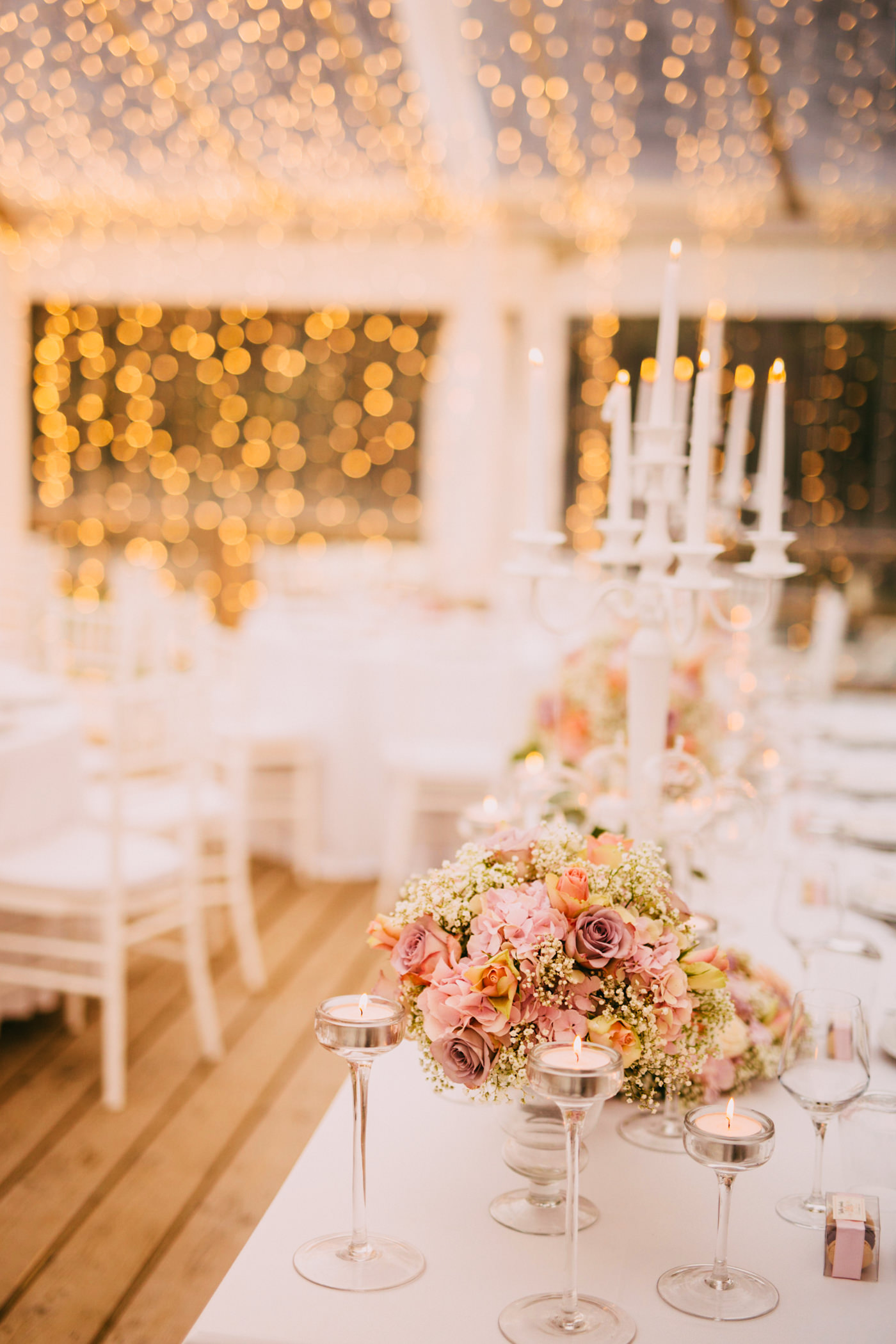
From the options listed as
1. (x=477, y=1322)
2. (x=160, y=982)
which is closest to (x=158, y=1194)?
(x=160, y=982)

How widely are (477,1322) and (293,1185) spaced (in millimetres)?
265

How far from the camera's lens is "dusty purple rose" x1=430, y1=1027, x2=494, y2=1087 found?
1.12 meters

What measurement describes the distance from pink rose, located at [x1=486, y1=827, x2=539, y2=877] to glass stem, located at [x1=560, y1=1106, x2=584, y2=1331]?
11.8 inches

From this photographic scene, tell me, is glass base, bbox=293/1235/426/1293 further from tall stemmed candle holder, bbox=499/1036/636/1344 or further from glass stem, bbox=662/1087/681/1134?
glass stem, bbox=662/1087/681/1134

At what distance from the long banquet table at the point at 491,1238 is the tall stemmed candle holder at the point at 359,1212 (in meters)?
0.02

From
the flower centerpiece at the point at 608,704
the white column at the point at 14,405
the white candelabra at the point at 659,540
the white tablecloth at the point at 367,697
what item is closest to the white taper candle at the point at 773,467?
the white candelabra at the point at 659,540

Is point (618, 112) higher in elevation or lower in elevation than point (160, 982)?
higher

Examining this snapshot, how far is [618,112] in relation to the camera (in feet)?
17.7

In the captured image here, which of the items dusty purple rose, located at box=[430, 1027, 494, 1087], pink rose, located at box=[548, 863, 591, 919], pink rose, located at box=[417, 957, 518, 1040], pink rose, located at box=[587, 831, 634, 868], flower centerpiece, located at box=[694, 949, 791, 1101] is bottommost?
flower centerpiece, located at box=[694, 949, 791, 1101]

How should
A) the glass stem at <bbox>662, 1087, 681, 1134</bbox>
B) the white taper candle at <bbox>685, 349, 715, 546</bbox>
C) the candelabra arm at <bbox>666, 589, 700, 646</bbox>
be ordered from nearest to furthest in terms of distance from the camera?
the glass stem at <bbox>662, 1087, 681, 1134</bbox>, the white taper candle at <bbox>685, 349, 715, 546</bbox>, the candelabra arm at <bbox>666, 589, 700, 646</bbox>

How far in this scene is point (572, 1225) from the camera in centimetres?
99

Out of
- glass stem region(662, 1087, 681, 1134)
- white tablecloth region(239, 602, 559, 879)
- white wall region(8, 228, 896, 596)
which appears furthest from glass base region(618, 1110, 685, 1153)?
white wall region(8, 228, 896, 596)

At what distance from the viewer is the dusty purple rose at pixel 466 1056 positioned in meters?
1.12

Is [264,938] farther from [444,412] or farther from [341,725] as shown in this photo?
[444,412]
